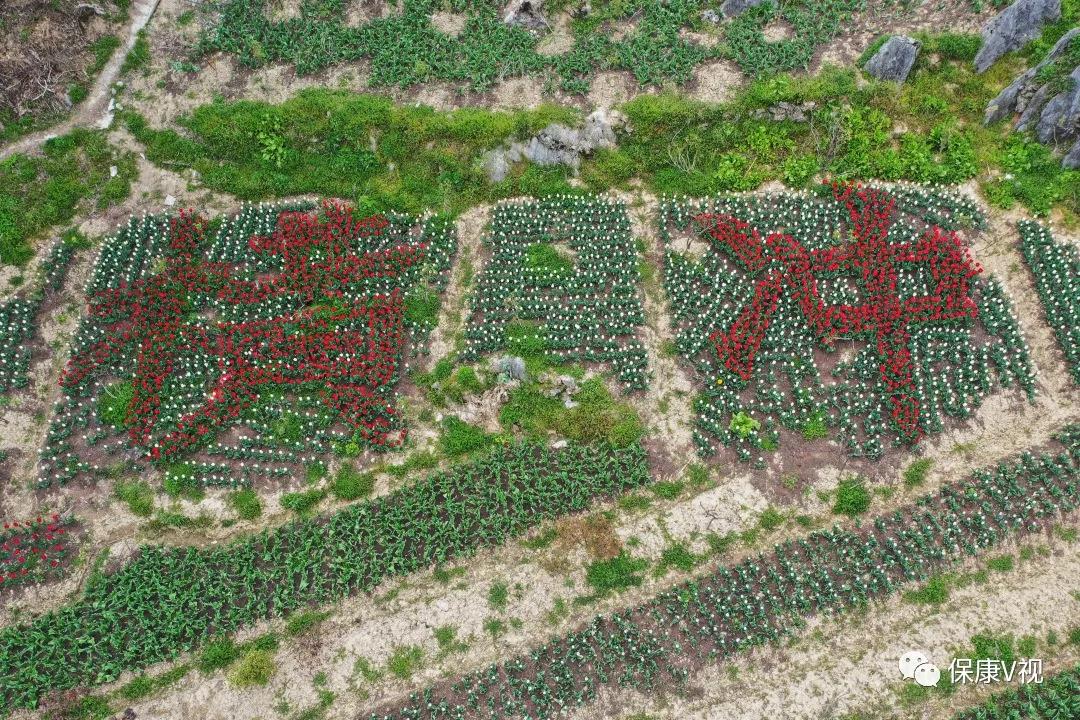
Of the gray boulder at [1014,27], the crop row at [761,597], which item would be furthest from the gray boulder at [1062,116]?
the crop row at [761,597]

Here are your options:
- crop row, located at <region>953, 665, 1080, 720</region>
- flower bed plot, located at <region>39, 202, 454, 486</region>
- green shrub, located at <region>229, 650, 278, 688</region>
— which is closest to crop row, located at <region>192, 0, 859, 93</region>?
flower bed plot, located at <region>39, 202, 454, 486</region>

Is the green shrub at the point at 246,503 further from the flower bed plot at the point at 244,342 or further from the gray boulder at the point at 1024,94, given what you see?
the gray boulder at the point at 1024,94

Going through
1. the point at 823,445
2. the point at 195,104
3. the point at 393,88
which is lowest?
the point at 823,445

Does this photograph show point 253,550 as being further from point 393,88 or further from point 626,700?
point 393,88

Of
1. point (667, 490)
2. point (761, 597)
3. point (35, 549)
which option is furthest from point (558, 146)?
point (35, 549)

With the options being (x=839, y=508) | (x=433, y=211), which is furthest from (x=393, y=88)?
(x=839, y=508)
